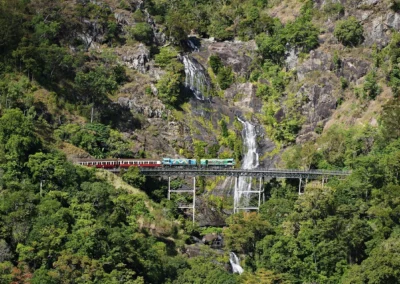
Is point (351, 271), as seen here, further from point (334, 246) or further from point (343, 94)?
point (343, 94)

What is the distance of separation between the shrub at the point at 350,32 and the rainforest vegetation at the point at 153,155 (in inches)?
7.5

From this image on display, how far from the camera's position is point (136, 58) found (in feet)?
377

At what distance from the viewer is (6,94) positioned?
301ft

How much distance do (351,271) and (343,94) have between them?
150ft

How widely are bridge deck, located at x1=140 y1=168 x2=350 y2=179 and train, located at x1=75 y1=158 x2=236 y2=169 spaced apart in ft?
8.69

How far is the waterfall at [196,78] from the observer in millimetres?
115250

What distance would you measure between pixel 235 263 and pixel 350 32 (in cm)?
5072

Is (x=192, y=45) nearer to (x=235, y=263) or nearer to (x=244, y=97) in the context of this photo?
(x=244, y=97)

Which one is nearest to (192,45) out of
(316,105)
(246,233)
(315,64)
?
(315,64)

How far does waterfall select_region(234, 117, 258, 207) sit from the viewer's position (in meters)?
96.7

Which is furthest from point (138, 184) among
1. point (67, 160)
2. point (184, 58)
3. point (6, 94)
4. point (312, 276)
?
point (184, 58)

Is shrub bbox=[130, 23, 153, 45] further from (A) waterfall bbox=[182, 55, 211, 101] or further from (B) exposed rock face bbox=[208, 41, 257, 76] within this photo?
(B) exposed rock face bbox=[208, 41, 257, 76]

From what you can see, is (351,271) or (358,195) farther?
(358,195)

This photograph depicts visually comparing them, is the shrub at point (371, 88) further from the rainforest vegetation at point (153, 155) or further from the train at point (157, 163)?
the train at point (157, 163)
